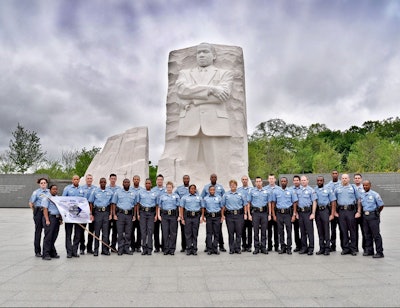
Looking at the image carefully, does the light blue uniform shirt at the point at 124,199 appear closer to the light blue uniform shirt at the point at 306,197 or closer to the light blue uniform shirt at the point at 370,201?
the light blue uniform shirt at the point at 306,197

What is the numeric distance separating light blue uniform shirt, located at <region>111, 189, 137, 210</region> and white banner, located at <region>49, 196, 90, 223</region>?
0.42 metres

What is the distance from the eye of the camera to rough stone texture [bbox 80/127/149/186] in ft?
43.7

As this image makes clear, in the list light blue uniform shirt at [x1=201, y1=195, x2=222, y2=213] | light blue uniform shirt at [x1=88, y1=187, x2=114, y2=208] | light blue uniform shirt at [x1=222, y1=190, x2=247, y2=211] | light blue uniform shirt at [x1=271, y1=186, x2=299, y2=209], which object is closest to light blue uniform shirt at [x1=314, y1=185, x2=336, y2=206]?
light blue uniform shirt at [x1=271, y1=186, x2=299, y2=209]

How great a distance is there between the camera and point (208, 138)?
10664 millimetres

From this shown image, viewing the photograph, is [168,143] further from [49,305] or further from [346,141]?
[346,141]

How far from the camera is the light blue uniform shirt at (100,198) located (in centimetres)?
571

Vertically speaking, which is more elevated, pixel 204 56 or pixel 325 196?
pixel 204 56

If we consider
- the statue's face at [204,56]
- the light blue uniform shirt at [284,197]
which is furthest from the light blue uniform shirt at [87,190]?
the statue's face at [204,56]

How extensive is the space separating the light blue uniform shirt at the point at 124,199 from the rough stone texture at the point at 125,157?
719cm

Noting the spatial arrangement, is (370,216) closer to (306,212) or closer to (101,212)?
(306,212)

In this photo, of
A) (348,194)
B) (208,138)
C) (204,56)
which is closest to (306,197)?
(348,194)

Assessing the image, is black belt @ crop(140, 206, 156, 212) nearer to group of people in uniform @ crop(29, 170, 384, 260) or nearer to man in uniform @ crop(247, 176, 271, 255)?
group of people in uniform @ crop(29, 170, 384, 260)

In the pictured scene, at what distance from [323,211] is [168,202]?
227 cm

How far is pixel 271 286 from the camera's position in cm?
375
